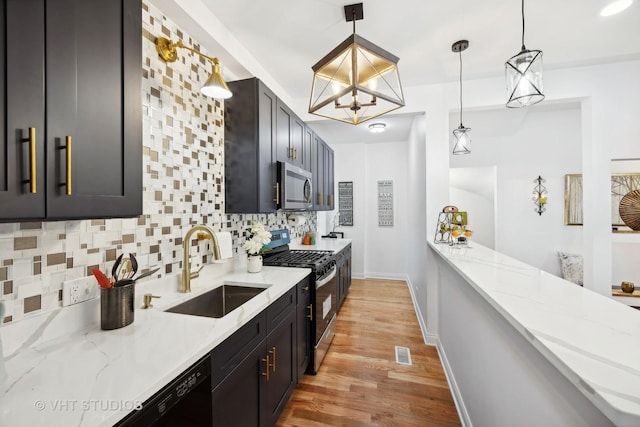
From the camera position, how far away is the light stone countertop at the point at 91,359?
643 millimetres

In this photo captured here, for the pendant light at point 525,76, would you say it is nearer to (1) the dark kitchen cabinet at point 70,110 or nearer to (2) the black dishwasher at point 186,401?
(1) the dark kitchen cabinet at point 70,110

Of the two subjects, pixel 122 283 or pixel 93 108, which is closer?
pixel 93 108

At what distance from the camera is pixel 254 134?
6.51 feet

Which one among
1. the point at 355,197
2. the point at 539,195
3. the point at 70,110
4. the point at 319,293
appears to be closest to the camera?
the point at 70,110

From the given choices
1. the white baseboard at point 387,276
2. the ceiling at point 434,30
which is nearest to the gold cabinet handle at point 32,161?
the ceiling at point 434,30

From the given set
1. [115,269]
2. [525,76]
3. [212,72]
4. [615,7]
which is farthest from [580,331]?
[615,7]

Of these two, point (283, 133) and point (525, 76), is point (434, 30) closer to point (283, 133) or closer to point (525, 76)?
point (525, 76)

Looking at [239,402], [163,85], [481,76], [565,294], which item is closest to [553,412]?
[565,294]

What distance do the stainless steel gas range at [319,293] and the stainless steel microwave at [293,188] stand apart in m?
0.52

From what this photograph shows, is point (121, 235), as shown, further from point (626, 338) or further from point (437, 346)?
point (437, 346)

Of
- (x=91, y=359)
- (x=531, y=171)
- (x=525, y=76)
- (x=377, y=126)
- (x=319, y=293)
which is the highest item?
(x=377, y=126)

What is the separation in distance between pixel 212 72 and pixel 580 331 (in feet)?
6.39

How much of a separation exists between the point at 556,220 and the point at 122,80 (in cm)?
563

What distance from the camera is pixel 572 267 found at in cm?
391
